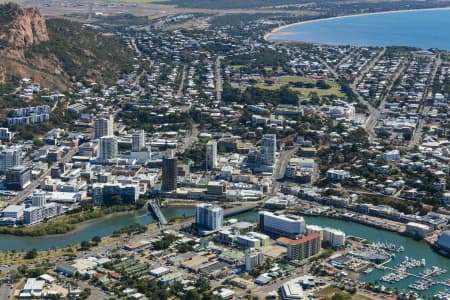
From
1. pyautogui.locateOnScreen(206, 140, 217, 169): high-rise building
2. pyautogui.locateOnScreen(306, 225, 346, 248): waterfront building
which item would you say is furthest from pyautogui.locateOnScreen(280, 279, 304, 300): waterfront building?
pyautogui.locateOnScreen(206, 140, 217, 169): high-rise building

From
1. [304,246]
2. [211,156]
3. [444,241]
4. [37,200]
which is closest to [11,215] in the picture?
[37,200]

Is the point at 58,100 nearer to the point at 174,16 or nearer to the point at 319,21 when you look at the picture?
the point at 174,16

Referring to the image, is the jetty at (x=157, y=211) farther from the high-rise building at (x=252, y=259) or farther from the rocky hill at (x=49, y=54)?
the rocky hill at (x=49, y=54)

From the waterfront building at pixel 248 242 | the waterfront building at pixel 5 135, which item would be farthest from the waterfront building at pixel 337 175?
the waterfront building at pixel 5 135

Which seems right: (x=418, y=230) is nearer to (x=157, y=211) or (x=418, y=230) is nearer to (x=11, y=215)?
(x=157, y=211)

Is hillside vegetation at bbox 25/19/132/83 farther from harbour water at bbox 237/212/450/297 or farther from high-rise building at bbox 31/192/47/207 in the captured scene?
harbour water at bbox 237/212/450/297

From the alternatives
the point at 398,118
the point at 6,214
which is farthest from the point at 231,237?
the point at 398,118
